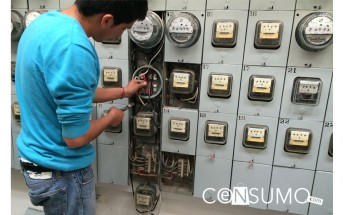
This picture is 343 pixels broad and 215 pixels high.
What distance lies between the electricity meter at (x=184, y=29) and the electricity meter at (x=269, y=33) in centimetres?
28

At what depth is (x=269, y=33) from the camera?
116cm

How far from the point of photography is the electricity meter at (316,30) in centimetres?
109

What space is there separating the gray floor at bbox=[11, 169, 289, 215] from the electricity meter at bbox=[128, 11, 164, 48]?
36.9 inches

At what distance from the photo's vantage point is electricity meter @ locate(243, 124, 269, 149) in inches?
49.9

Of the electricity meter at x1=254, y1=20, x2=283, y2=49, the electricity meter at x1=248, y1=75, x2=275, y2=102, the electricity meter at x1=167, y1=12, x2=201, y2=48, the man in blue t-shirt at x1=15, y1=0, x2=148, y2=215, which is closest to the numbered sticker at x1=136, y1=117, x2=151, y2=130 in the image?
the man in blue t-shirt at x1=15, y1=0, x2=148, y2=215

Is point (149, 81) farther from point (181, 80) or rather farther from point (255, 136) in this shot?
point (255, 136)

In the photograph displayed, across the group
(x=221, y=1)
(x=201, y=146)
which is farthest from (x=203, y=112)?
(x=221, y=1)

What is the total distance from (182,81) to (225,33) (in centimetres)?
31

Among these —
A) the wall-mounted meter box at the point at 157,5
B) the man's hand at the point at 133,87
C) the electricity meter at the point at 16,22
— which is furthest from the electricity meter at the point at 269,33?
the electricity meter at the point at 16,22

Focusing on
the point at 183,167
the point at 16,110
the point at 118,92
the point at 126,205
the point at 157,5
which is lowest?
the point at 126,205

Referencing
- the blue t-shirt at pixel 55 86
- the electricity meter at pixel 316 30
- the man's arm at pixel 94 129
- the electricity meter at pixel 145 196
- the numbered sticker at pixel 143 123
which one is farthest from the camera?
the electricity meter at pixel 145 196

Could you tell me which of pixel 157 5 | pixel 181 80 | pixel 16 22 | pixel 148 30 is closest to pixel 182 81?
pixel 181 80

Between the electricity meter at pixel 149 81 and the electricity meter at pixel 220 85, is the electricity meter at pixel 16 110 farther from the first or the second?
the electricity meter at pixel 220 85

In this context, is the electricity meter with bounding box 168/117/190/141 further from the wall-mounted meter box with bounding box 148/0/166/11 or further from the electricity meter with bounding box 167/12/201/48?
the wall-mounted meter box with bounding box 148/0/166/11
